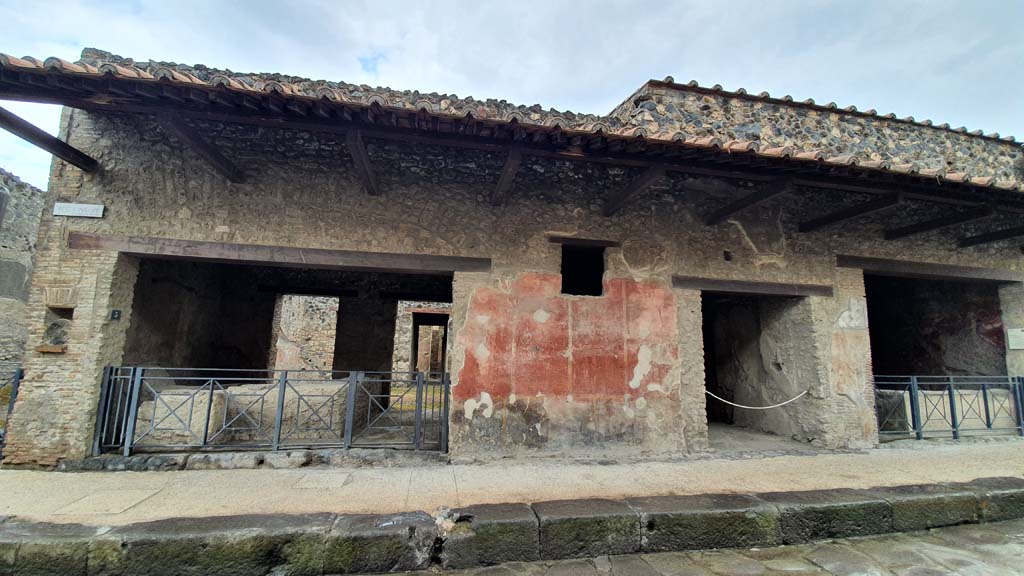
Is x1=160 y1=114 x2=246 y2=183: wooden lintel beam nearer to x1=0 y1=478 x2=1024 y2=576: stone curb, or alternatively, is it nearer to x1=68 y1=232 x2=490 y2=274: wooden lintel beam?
x1=68 y1=232 x2=490 y2=274: wooden lintel beam

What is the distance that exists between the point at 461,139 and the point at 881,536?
5.08 metres

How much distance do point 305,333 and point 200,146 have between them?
9.95 m

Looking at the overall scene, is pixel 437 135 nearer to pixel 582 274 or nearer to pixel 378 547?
pixel 378 547

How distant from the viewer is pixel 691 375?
229 inches

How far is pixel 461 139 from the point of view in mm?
4230

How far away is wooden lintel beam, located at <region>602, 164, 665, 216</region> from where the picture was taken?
4.60 metres

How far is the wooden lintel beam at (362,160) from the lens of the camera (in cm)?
A: 413

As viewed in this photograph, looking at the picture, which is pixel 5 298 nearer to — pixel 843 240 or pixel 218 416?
pixel 218 416

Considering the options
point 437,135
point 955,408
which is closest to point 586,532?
point 437,135

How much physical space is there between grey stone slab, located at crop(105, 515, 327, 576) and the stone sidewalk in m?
0.36

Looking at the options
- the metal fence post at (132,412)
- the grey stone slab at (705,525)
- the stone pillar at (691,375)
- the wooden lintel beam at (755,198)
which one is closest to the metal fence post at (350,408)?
the metal fence post at (132,412)

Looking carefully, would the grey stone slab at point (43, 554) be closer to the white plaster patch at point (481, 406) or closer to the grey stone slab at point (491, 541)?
the grey stone slab at point (491, 541)

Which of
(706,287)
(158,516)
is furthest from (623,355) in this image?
(158,516)

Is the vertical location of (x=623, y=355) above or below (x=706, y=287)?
below
